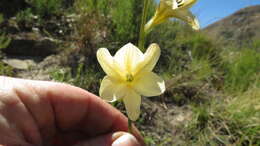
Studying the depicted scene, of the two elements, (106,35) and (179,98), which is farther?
(106,35)

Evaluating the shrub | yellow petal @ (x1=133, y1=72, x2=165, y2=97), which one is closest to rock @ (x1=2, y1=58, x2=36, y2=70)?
yellow petal @ (x1=133, y1=72, x2=165, y2=97)

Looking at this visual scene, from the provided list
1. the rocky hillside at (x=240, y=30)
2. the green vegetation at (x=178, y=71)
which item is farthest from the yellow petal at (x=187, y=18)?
the rocky hillside at (x=240, y=30)

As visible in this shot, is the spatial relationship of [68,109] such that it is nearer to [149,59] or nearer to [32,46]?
[149,59]

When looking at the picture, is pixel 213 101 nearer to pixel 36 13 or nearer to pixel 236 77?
pixel 236 77

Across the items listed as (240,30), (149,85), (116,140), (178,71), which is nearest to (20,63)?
(178,71)

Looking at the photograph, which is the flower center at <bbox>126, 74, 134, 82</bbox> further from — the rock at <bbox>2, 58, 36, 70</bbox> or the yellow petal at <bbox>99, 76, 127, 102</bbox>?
the rock at <bbox>2, 58, 36, 70</bbox>

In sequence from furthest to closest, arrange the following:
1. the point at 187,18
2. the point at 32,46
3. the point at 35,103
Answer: the point at 32,46 → the point at 35,103 → the point at 187,18

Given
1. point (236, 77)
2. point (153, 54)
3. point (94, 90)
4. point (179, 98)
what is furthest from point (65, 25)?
point (153, 54)
